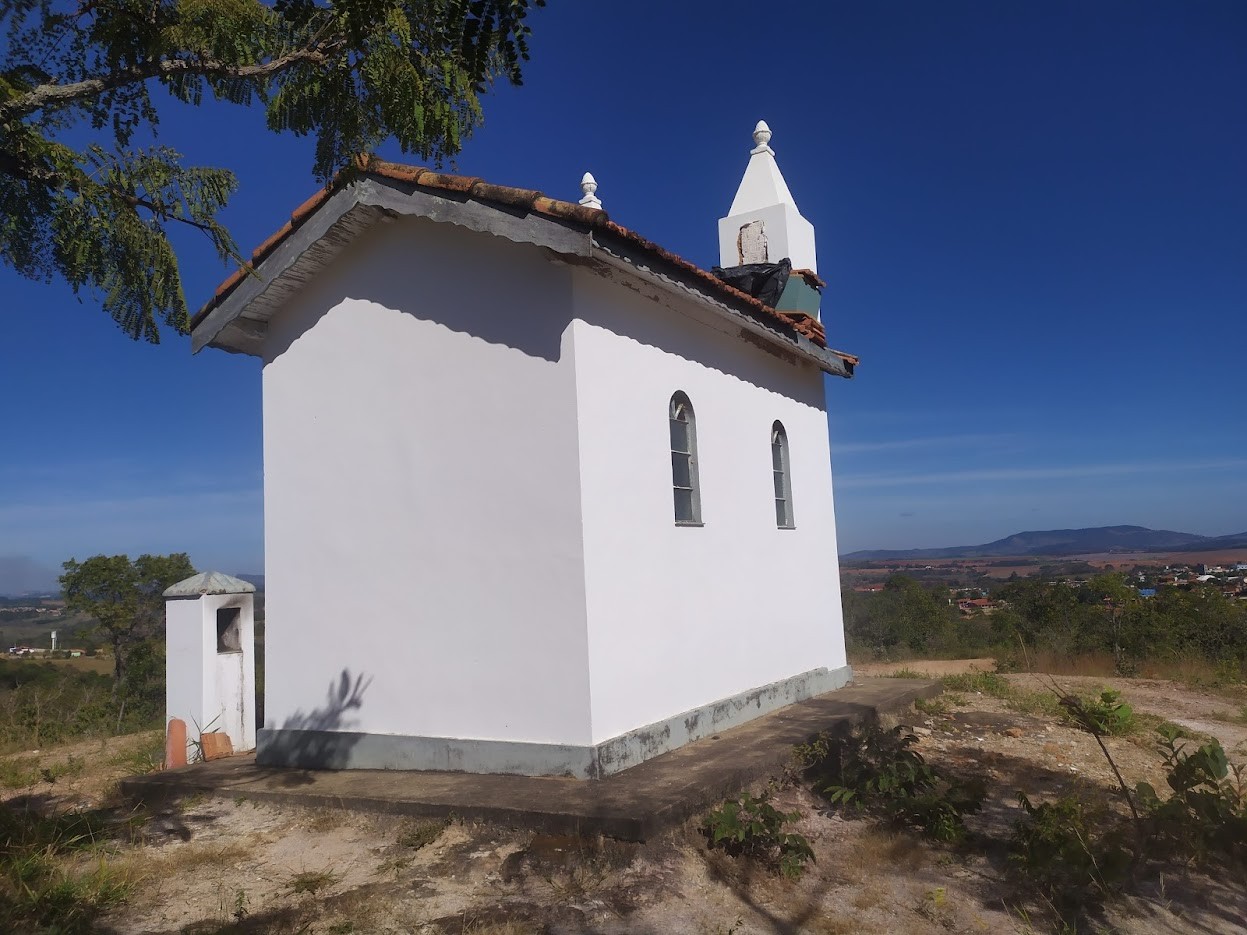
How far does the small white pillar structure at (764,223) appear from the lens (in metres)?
10.9

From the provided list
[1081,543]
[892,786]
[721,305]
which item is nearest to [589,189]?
[721,305]

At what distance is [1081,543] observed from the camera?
231ft

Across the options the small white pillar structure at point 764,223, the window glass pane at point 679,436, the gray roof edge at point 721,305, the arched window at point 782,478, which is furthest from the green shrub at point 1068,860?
the small white pillar structure at point 764,223

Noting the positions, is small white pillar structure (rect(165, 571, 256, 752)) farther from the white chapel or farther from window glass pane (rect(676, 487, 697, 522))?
window glass pane (rect(676, 487, 697, 522))

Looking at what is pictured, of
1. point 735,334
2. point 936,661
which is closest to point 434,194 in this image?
point 735,334

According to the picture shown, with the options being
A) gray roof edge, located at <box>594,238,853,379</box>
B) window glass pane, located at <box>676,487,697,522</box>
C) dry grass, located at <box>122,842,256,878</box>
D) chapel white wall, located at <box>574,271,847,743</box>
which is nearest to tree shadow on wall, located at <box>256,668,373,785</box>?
dry grass, located at <box>122,842,256,878</box>

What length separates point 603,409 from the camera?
21.6 feet

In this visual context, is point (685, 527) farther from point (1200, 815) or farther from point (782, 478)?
point (1200, 815)

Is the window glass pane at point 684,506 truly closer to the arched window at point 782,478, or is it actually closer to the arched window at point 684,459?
the arched window at point 684,459

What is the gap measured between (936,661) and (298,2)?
1562 centimetres

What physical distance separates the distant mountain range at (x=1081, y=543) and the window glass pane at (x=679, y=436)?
55.7 metres

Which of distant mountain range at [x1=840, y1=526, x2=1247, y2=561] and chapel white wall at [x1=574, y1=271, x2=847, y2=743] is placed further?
distant mountain range at [x1=840, y1=526, x2=1247, y2=561]

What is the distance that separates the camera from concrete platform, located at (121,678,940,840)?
529 centimetres

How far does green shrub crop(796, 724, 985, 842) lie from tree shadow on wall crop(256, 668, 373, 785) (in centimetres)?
358
